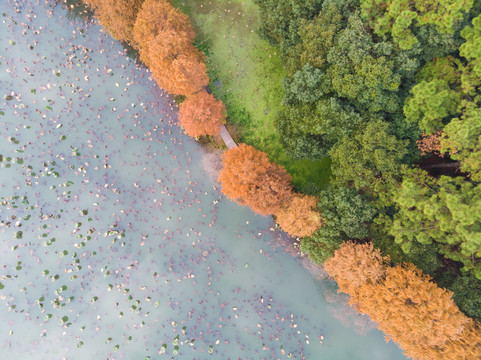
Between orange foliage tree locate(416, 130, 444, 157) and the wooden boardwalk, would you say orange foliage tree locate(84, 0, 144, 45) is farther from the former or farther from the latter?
orange foliage tree locate(416, 130, 444, 157)

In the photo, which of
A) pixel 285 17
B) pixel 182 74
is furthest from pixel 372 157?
pixel 182 74

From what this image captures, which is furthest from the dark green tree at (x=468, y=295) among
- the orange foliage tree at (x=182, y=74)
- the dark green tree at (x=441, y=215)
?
the orange foliage tree at (x=182, y=74)

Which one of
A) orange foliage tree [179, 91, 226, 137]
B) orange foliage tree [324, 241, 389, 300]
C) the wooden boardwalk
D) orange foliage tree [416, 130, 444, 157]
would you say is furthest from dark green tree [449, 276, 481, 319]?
orange foliage tree [179, 91, 226, 137]

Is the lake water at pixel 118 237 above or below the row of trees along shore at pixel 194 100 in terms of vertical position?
below

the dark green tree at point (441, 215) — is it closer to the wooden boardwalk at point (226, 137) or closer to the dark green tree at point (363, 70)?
the dark green tree at point (363, 70)

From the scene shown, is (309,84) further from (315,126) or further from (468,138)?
(468,138)

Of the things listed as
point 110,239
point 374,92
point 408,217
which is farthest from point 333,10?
point 110,239

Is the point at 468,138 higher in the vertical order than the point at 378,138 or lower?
higher
